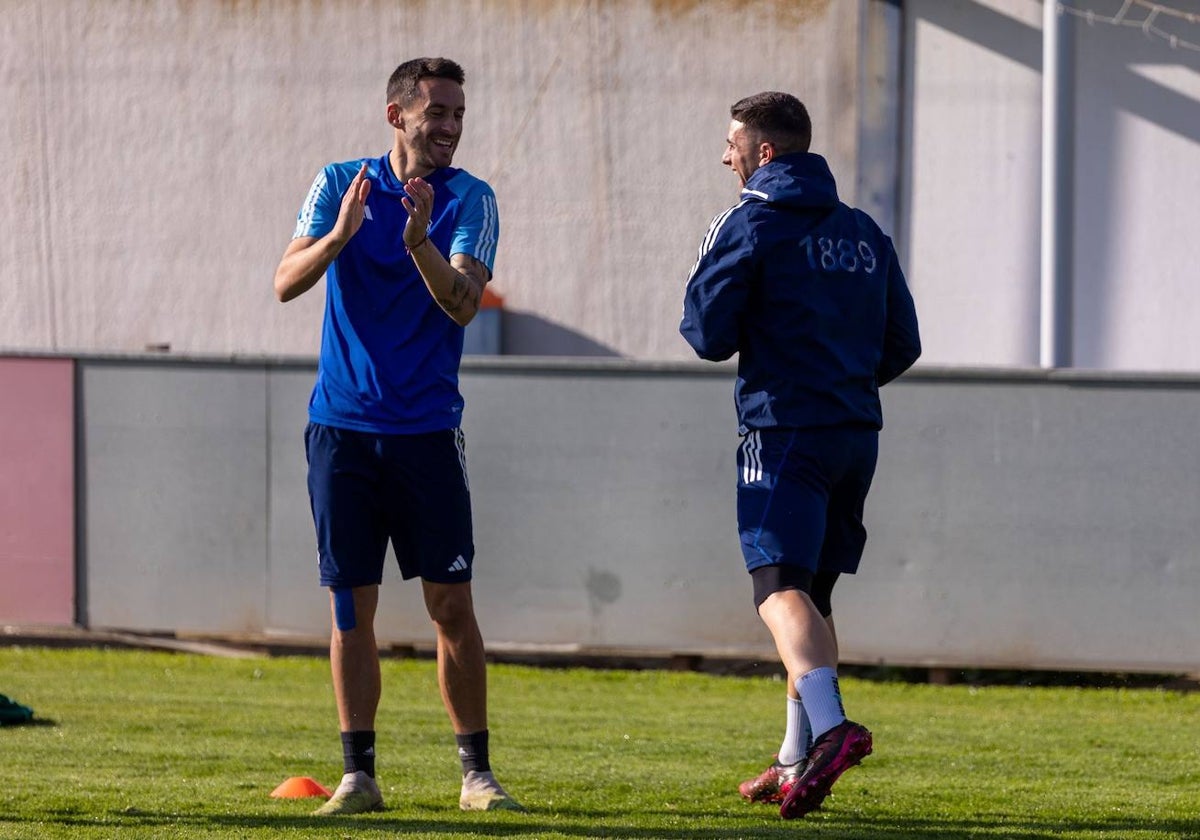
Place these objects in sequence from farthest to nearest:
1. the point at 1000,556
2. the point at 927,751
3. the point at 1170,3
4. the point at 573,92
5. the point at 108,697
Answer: the point at 573,92, the point at 1170,3, the point at 1000,556, the point at 108,697, the point at 927,751

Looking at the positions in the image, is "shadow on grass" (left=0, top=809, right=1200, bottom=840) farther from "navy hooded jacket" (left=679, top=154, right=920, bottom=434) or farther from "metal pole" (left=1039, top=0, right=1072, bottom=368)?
"metal pole" (left=1039, top=0, right=1072, bottom=368)

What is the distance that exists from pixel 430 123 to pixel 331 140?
327 inches

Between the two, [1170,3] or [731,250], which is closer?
[731,250]

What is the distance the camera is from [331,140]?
13.3m

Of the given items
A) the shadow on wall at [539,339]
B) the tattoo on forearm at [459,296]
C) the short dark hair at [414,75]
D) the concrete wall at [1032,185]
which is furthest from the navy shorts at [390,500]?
the shadow on wall at [539,339]

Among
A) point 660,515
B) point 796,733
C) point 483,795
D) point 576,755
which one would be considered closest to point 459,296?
point 483,795

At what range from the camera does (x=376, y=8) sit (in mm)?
13250

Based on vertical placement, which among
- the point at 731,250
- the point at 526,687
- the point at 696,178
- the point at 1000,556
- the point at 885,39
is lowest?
the point at 526,687

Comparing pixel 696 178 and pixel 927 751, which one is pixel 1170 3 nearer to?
pixel 696 178

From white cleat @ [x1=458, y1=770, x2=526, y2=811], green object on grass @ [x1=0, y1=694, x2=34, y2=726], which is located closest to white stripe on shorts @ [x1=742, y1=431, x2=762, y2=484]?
white cleat @ [x1=458, y1=770, x2=526, y2=811]

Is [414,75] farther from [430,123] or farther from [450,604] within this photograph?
[450,604]

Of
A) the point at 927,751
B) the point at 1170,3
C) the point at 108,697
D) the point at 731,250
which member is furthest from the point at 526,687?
the point at 1170,3

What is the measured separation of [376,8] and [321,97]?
761mm

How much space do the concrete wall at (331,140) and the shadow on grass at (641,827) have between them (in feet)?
25.5
